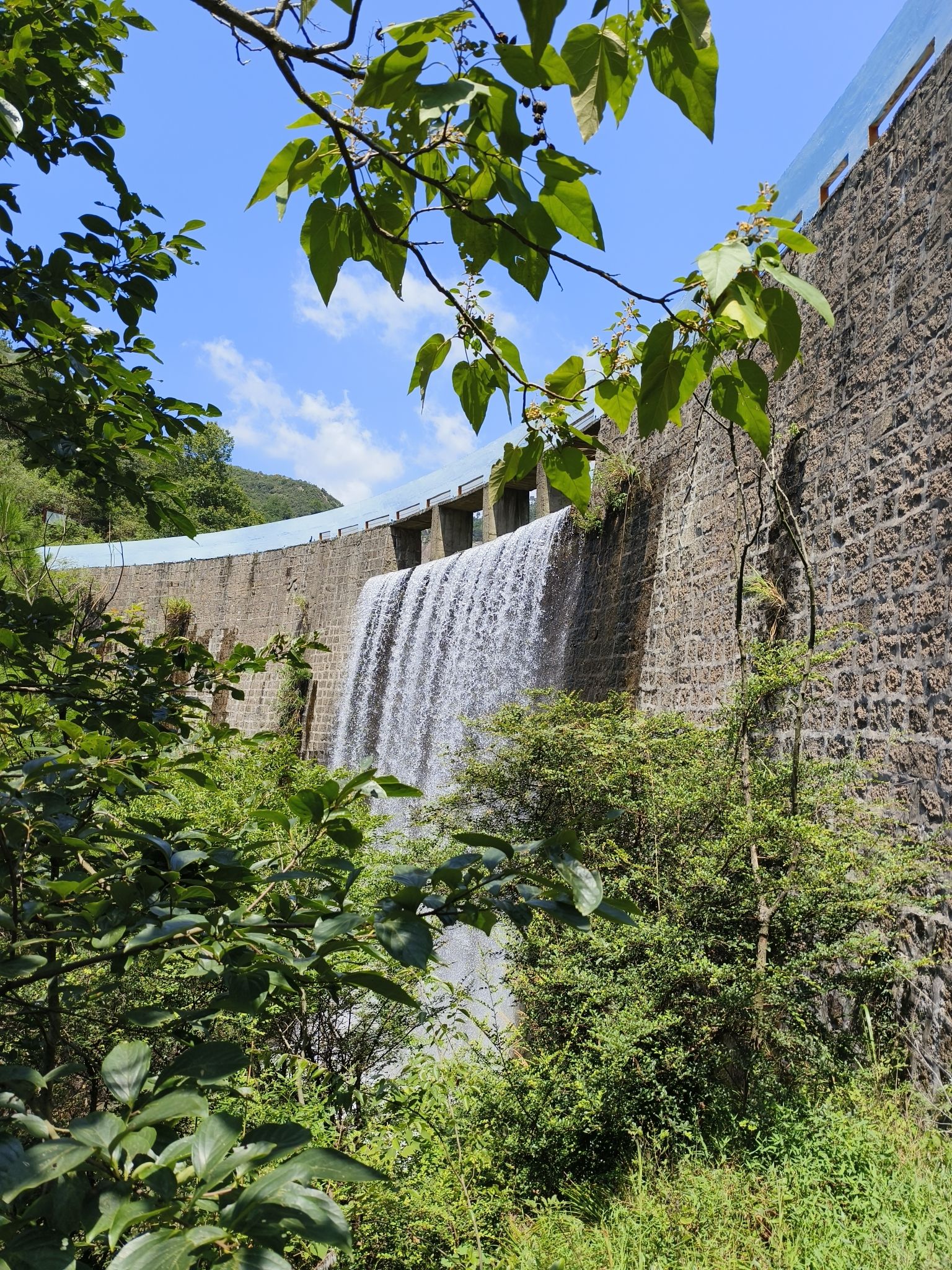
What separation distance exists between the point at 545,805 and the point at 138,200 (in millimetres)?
3851

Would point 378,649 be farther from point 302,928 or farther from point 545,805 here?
point 302,928

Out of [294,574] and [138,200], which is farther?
[294,574]

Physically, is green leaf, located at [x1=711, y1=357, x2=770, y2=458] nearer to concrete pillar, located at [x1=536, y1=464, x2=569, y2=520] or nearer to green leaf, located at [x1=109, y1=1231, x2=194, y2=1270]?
green leaf, located at [x1=109, y1=1231, x2=194, y2=1270]

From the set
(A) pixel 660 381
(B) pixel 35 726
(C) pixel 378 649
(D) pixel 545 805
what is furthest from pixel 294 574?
(A) pixel 660 381

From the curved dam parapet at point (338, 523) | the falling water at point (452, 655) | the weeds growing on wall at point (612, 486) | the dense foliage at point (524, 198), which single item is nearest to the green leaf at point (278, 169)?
the dense foliage at point (524, 198)

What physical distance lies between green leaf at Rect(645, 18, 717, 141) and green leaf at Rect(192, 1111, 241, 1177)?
36.8 inches

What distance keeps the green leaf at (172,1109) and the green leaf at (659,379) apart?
71 centimetres

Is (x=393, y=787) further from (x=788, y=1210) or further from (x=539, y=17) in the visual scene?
(x=788, y=1210)

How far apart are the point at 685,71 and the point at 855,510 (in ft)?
12.3

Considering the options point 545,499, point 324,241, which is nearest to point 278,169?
point 324,241

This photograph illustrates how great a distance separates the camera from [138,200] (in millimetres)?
2131

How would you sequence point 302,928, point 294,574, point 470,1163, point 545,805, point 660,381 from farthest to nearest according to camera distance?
point 294,574 < point 545,805 < point 470,1163 < point 302,928 < point 660,381

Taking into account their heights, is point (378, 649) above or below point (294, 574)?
below

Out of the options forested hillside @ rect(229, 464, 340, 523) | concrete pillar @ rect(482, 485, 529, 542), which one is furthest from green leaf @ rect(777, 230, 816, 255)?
forested hillside @ rect(229, 464, 340, 523)
